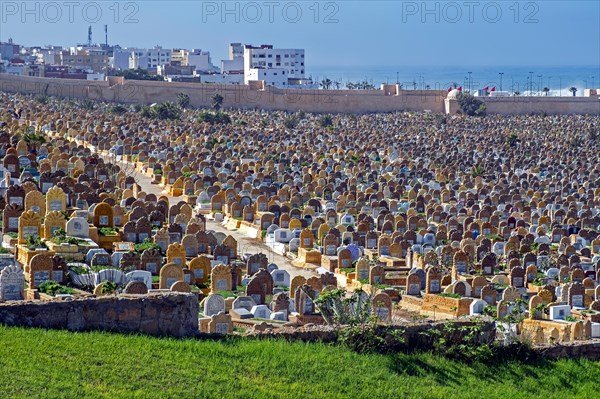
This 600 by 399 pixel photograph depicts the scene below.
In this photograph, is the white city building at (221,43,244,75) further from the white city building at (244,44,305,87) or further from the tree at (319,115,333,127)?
the tree at (319,115,333,127)

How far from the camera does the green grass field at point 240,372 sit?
381 inches

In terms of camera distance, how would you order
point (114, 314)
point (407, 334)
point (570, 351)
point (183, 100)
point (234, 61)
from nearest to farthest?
point (114, 314) → point (407, 334) → point (570, 351) → point (183, 100) → point (234, 61)

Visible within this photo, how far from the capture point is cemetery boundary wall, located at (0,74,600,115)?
6894 centimetres

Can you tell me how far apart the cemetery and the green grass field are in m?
0.44

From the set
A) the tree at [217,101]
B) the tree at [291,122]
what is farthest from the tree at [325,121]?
the tree at [217,101]

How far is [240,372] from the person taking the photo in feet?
34.0

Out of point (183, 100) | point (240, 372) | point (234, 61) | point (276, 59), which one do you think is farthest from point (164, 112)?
point (234, 61)

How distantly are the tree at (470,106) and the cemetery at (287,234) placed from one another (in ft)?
72.8

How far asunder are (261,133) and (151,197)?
23.1 metres

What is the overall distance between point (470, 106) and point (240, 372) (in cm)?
6172

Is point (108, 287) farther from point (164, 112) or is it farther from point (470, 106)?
point (470, 106)

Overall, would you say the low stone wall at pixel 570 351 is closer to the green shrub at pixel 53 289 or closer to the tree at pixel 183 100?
the green shrub at pixel 53 289

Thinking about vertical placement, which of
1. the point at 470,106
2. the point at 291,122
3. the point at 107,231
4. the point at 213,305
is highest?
the point at 470,106

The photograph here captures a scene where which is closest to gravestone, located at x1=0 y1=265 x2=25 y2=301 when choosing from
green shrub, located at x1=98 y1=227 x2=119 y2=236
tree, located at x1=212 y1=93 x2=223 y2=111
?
green shrub, located at x1=98 y1=227 x2=119 y2=236
